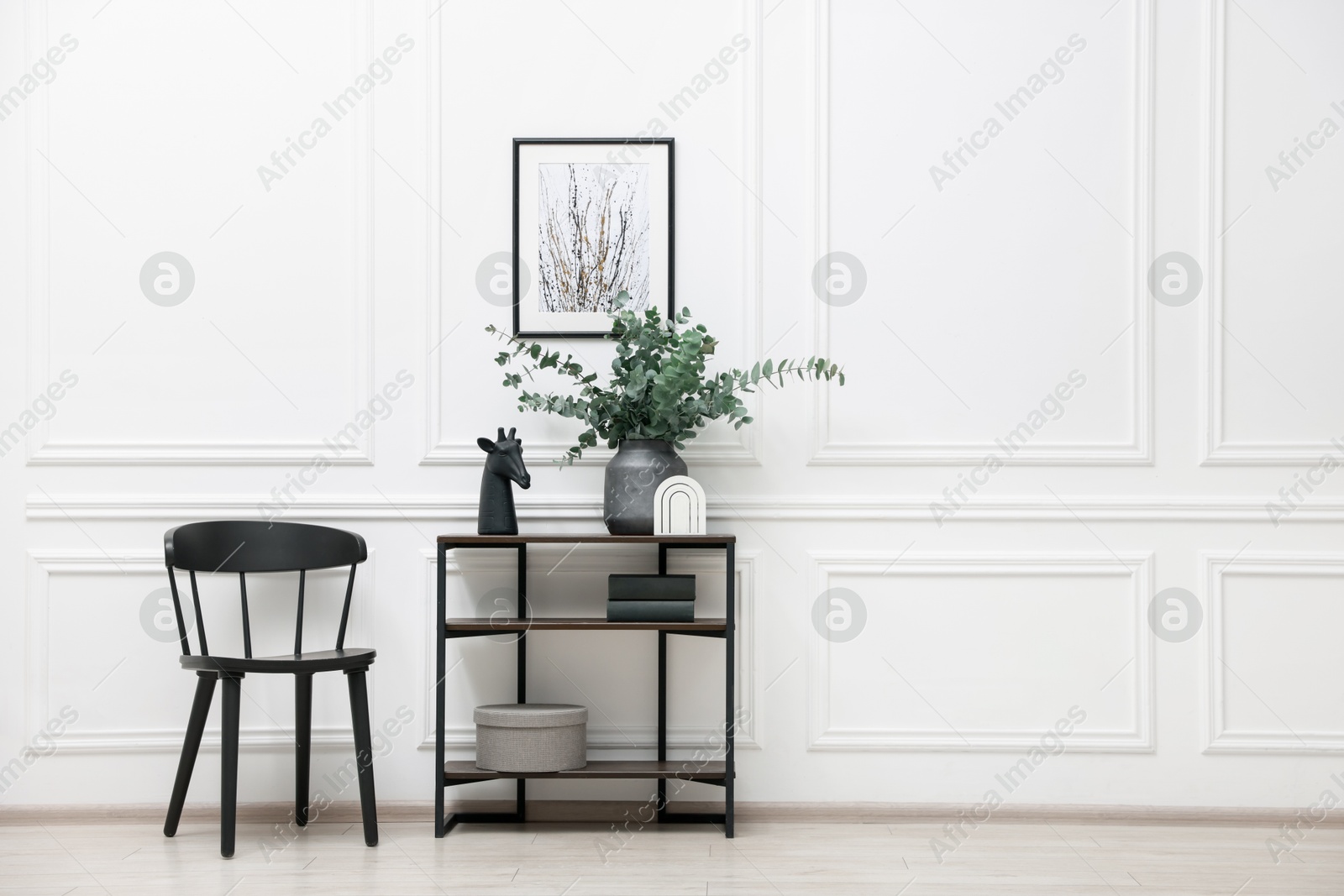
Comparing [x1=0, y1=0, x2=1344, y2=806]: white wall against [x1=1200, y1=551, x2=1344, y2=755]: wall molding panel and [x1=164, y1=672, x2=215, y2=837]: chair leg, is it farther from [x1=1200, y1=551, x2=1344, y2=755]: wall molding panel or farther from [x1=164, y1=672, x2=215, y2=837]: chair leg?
[x1=164, y1=672, x2=215, y2=837]: chair leg

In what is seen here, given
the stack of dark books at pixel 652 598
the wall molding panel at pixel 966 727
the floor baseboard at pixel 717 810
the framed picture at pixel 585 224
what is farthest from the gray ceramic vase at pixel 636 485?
the floor baseboard at pixel 717 810

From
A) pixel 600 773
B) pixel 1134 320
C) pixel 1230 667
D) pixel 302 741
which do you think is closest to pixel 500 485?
pixel 600 773

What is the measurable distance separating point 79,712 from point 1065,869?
8.65 ft

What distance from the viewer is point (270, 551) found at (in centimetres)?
263

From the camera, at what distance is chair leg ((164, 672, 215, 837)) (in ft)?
8.09

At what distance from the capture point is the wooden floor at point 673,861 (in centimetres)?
216

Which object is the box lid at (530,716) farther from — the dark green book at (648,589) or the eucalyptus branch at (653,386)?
the eucalyptus branch at (653,386)

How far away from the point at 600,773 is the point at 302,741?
2.76 feet

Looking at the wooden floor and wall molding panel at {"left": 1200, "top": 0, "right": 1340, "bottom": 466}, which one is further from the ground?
wall molding panel at {"left": 1200, "top": 0, "right": 1340, "bottom": 466}

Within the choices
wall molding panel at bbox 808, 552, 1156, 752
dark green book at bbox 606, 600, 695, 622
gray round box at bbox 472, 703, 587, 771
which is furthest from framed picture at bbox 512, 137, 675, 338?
Answer: gray round box at bbox 472, 703, 587, 771

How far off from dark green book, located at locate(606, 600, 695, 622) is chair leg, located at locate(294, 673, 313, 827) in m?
0.87

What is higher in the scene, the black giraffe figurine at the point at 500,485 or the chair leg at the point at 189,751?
the black giraffe figurine at the point at 500,485

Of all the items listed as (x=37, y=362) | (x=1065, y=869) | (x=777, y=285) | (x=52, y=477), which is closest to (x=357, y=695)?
(x=52, y=477)

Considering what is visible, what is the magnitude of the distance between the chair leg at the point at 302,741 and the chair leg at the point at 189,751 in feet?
0.78
